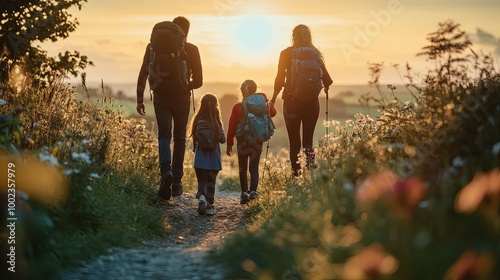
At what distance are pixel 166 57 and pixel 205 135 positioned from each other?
1361mm

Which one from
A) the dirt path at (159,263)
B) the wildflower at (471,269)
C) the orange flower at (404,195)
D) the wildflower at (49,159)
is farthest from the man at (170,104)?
the wildflower at (471,269)

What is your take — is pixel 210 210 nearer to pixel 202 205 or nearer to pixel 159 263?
pixel 202 205

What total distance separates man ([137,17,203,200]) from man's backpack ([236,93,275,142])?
3.07ft

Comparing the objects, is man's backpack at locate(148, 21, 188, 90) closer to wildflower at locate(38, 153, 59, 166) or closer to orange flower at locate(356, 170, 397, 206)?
wildflower at locate(38, 153, 59, 166)

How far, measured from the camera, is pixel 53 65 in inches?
581

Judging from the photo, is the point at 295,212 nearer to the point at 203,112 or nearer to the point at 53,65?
the point at 203,112

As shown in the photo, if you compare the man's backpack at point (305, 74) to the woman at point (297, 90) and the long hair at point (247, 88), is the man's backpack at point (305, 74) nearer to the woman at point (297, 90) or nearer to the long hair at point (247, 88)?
the woman at point (297, 90)

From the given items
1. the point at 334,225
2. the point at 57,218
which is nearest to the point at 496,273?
the point at 334,225

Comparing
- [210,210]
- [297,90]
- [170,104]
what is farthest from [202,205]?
[297,90]

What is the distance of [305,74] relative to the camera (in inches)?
431

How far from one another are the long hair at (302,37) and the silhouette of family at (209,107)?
16 millimetres

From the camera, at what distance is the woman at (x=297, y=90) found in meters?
11.0

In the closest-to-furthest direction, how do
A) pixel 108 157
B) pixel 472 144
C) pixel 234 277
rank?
1. pixel 234 277
2. pixel 472 144
3. pixel 108 157

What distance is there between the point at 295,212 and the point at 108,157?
4604 mm
